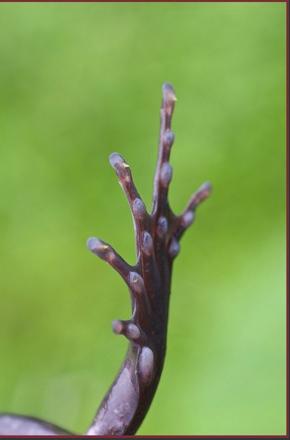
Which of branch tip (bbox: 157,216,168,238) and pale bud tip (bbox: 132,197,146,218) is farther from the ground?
pale bud tip (bbox: 132,197,146,218)

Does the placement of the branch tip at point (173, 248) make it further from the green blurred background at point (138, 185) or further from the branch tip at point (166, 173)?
the green blurred background at point (138, 185)

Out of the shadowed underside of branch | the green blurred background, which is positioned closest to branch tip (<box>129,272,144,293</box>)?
the shadowed underside of branch

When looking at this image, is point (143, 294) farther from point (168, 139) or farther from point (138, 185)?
point (138, 185)

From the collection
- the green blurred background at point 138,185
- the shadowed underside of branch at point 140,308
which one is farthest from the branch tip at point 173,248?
the green blurred background at point 138,185

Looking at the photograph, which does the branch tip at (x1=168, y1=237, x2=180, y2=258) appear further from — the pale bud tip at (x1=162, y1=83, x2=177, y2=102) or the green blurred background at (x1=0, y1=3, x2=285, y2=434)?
the green blurred background at (x1=0, y1=3, x2=285, y2=434)

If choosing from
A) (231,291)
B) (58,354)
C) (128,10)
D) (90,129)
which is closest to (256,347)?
(231,291)

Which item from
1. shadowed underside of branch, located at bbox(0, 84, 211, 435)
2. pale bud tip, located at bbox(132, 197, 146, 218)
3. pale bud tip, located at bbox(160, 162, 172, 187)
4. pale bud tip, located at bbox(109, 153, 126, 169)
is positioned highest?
pale bud tip, located at bbox(109, 153, 126, 169)
